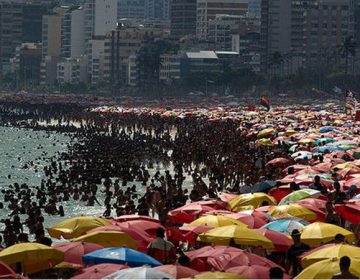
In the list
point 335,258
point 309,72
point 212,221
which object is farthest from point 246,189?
point 309,72

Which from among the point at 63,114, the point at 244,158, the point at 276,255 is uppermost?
the point at 276,255

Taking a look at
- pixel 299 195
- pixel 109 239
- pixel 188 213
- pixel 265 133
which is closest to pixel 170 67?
pixel 265 133

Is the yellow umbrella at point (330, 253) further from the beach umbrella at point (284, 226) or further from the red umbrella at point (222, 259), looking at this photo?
the beach umbrella at point (284, 226)

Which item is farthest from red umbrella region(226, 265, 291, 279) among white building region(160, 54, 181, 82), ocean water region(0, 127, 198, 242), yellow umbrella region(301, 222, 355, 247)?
white building region(160, 54, 181, 82)

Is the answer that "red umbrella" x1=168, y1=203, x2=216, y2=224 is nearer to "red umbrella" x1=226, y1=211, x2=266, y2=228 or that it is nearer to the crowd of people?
the crowd of people

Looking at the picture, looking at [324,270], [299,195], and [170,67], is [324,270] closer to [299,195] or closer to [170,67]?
[299,195]

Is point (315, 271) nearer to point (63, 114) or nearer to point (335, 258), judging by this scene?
point (335, 258)

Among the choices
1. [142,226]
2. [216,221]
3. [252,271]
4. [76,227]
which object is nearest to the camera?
[252,271]
